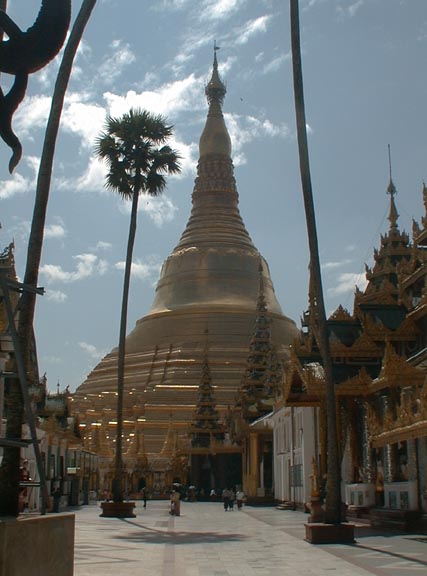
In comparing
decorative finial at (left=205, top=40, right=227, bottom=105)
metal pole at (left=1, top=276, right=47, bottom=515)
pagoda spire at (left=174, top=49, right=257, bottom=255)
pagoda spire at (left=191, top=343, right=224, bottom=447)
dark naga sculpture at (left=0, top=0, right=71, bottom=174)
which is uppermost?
decorative finial at (left=205, top=40, right=227, bottom=105)

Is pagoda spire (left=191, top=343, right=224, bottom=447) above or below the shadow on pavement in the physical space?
above

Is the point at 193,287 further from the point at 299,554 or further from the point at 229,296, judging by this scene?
the point at 299,554

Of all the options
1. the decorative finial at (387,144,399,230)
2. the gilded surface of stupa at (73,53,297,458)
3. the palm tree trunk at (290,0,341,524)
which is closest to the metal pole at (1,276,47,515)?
the palm tree trunk at (290,0,341,524)

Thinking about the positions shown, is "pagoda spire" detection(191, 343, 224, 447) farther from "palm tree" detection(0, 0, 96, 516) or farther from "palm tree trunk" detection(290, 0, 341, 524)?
"palm tree" detection(0, 0, 96, 516)

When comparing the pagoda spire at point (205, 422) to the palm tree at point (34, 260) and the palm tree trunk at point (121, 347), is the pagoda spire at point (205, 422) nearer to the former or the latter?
the palm tree trunk at point (121, 347)

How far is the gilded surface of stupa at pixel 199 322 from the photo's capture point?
6091 cm

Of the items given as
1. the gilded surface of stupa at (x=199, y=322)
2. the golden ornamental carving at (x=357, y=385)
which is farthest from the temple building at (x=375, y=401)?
the gilded surface of stupa at (x=199, y=322)

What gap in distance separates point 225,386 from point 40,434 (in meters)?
31.2

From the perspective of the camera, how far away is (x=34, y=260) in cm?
1115

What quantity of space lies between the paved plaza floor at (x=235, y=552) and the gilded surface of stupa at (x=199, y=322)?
113 ft

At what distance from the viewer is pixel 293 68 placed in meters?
18.5

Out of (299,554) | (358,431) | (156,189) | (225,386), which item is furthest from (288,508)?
(225,386)

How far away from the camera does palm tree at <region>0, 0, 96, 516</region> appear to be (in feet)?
26.0

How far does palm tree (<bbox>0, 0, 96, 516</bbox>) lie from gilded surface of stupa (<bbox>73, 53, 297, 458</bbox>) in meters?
43.4
